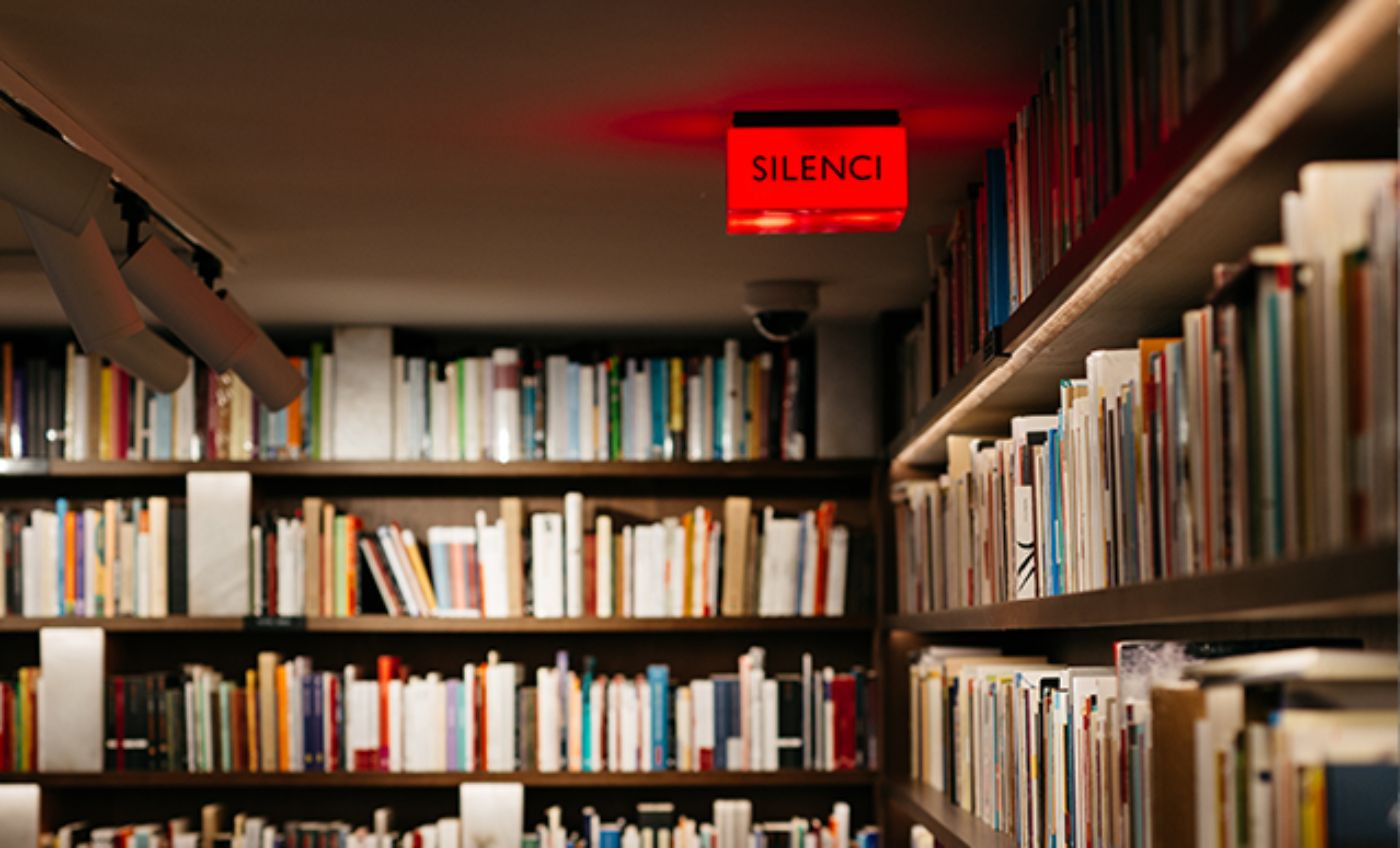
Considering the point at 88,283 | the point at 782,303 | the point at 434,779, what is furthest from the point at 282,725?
the point at 88,283

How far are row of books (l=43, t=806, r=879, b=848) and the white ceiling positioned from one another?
5.08ft

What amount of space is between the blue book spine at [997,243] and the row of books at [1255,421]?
Answer: 38cm

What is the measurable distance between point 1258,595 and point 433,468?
12.3 feet

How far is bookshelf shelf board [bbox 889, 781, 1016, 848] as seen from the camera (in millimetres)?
3010

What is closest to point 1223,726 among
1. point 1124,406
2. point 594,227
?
point 1124,406

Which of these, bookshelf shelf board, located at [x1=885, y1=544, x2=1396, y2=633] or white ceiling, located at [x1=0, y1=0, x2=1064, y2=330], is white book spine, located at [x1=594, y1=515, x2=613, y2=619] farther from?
bookshelf shelf board, located at [x1=885, y1=544, x2=1396, y2=633]

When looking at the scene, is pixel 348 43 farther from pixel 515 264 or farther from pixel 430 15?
pixel 515 264

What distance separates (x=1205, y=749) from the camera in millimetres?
1608

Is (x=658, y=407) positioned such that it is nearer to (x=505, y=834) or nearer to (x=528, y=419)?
(x=528, y=419)

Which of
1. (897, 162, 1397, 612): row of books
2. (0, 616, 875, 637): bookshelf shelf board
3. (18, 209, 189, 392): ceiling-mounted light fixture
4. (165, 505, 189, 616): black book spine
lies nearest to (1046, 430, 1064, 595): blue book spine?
(897, 162, 1397, 612): row of books

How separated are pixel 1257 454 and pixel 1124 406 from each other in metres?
0.53

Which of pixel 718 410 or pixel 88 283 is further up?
pixel 88 283

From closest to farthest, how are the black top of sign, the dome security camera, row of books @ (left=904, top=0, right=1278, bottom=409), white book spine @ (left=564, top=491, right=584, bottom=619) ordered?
row of books @ (left=904, top=0, right=1278, bottom=409), the black top of sign, the dome security camera, white book spine @ (left=564, top=491, right=584, bottom=619)

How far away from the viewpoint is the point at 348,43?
2594mm
